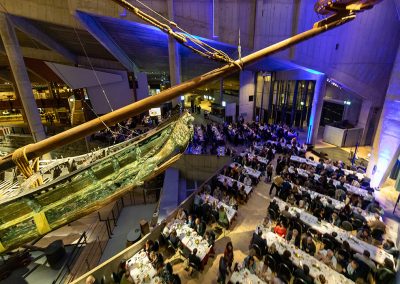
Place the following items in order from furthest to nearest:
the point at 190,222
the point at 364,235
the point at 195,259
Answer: the point at 190,222
the point at 364,235
the point at 195,259

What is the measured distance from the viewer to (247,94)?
841 inches

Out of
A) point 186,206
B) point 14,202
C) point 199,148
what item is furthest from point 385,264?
point 199,148

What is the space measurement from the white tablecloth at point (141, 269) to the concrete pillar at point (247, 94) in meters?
17.3

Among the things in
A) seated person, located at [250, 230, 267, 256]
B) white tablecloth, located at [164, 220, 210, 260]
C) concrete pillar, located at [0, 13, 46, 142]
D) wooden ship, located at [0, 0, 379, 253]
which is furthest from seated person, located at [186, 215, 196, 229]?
concrete pillar, located at [0, 13, 46, 142]

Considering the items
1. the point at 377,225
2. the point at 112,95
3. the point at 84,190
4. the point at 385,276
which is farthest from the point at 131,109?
the point at 112,95

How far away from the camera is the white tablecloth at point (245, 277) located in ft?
18.7

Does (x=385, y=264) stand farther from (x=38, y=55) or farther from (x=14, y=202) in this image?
(x=38, y=55)

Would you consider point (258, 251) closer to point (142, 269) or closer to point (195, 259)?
point (195, 259)

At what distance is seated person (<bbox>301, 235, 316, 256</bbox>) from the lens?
6691 millimetres

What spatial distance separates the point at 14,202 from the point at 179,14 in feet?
46.7

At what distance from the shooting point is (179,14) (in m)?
13.9

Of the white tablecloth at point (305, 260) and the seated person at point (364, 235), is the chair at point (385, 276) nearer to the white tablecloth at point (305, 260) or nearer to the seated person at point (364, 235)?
the white tablecloth at point (305, 260)

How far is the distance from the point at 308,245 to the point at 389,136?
8.27m

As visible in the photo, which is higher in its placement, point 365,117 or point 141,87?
point 141,87
